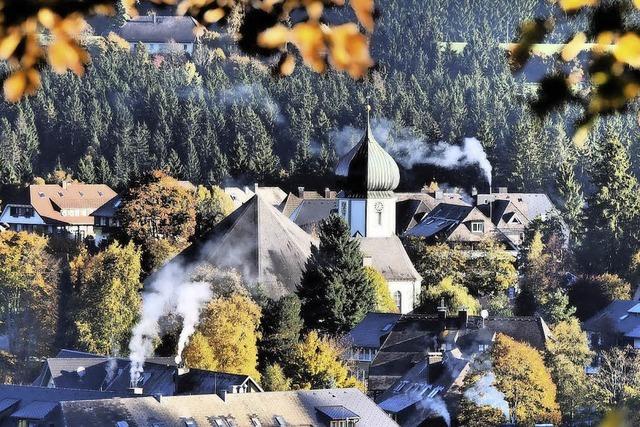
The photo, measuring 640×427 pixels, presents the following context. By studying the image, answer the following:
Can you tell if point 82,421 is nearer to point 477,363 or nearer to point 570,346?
point 477,363

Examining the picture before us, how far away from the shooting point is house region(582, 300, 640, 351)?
65125 millimetres

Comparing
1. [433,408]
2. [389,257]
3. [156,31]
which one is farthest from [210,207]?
[156,31]

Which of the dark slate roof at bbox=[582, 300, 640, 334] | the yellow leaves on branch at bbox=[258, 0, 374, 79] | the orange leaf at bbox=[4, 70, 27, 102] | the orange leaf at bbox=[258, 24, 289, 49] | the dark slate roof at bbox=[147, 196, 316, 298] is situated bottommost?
the orange leaf at bbox=[4, 70, 27, 102]

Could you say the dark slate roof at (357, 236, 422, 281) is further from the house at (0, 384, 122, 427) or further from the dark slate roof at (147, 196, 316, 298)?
the house at (0, 384, 122, 427)

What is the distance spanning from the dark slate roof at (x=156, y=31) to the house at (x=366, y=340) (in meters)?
105

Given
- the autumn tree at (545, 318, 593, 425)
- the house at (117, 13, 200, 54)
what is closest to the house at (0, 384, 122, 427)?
the autumn tree at (545, 318, 593, 425)

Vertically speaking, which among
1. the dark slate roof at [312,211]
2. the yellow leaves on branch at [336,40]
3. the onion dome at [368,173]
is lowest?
the yellow leaves on branch at [336,40]

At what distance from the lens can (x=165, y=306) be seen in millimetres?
62469

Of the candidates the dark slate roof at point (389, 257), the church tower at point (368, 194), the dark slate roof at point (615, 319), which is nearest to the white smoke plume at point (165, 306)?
the dark slate roof at point (389, 257)

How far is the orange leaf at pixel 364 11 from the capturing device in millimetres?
4711

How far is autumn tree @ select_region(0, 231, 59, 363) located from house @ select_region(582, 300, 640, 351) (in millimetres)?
18313

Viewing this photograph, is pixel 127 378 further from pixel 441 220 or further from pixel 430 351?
pixel 441 220

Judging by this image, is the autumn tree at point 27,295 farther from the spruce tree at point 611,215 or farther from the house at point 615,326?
the spruce tree at point 611,215

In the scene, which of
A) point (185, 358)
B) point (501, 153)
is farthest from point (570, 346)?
point (501, 153)
